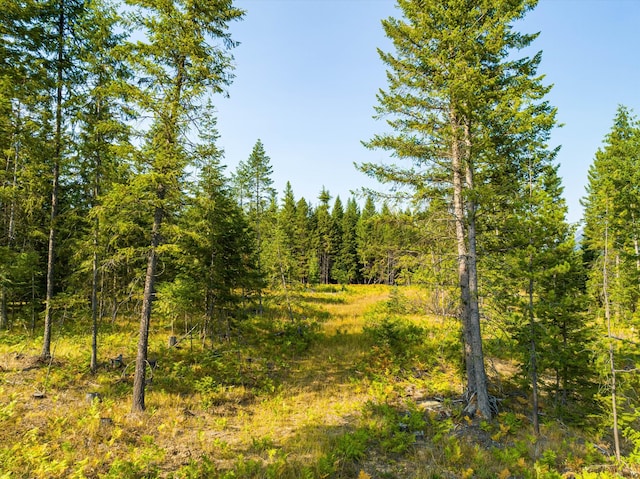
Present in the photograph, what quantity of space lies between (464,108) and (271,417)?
41.3 ft

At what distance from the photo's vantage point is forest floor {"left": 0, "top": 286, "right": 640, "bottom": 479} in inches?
295

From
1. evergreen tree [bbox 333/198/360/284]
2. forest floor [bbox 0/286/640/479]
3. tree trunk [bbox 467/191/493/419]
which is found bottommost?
forest floor [bbox 0/286/640/479]

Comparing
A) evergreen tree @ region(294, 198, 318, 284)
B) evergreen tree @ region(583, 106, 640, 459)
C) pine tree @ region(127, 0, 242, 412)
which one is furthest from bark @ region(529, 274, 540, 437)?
evergreen tree @ region(294, 198, 318, 284)

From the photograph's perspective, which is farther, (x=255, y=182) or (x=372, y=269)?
(x=255, y=182)

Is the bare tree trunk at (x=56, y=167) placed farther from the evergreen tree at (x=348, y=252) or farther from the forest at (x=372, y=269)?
the evergreen tree at (x=348, y=252)

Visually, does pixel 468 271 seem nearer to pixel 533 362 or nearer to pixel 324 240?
pixel 533 362

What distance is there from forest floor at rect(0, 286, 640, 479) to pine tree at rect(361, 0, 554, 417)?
82.6 inches

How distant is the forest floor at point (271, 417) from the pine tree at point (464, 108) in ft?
6.88

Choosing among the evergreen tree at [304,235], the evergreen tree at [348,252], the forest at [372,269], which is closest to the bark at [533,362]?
the forest at [372,269]

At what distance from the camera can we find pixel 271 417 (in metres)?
11.1

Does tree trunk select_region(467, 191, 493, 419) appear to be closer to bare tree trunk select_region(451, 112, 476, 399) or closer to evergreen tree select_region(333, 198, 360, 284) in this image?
bare tree trunk select_region(451, 112, 476, 399)

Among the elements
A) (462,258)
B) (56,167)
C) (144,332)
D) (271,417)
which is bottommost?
(271,417)

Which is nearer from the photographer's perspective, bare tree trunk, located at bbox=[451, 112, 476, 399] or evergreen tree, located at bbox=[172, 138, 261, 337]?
bare tree trunk, located at bbox=[451, 112, 476, 399]

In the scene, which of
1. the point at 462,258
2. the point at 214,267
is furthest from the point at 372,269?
the point at 214,267
